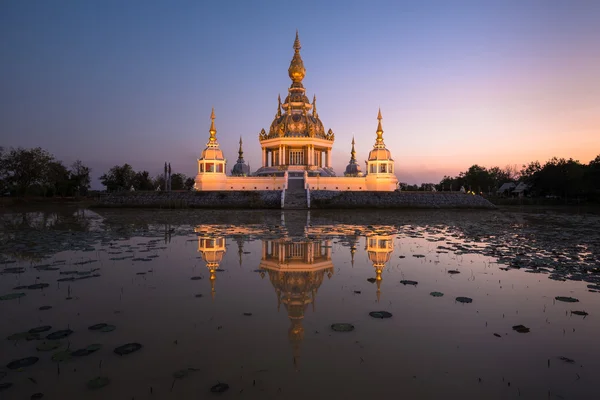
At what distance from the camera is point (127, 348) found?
5.03m

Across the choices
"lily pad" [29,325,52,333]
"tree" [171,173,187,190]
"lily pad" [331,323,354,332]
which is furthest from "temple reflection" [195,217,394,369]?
"tree" [171,173,187,190]

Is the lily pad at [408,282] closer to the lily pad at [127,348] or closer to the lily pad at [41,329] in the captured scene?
the lily pad at [127,348]

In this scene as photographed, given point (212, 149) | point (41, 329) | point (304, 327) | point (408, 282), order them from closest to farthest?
1. point (41, 329)
2. point (304, 327)
3. point (408, 282)
4. point (212, 149)

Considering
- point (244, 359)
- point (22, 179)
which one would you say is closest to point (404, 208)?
point (244, 359)

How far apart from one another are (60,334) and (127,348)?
3.87 feet

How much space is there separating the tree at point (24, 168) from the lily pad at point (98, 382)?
64.1m

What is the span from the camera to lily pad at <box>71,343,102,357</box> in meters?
4.85

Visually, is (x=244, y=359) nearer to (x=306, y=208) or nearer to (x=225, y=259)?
(x=225, y=259)

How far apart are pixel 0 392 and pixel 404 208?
42.2m

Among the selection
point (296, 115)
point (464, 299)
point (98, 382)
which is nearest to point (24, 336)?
point (98, 382)

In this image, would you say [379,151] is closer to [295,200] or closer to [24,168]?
[295,200]

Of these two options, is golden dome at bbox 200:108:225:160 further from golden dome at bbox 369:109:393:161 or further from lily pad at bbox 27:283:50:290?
lily pad at bbox 27:283:50:290

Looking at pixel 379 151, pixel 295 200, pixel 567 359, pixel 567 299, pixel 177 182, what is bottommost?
pixel 567 359

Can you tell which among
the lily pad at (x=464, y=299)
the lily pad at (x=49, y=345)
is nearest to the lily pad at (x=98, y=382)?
the lily pad at (x=49, y=345)
